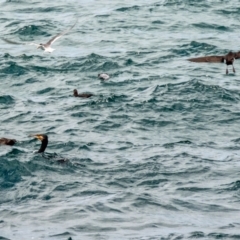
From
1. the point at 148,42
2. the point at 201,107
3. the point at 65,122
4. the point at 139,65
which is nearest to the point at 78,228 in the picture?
the point at 65,122

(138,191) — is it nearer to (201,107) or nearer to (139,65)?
(201,107)

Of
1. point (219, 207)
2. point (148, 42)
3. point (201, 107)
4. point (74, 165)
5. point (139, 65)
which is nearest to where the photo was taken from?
point (219, 207)

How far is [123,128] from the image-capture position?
29.1m

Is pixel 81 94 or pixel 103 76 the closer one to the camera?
pixel 81 94

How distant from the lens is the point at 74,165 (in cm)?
2589

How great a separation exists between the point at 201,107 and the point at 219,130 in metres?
2.21

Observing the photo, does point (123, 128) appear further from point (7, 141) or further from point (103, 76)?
point (103, 76)

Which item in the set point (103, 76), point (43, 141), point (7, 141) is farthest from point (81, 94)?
point (43, 141)

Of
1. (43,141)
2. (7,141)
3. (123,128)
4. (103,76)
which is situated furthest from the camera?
(103,76)

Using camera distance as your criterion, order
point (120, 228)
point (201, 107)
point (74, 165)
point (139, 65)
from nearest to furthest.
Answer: point (120, 228) < point (74, 165) < point (201, 107) < point (139, 65)

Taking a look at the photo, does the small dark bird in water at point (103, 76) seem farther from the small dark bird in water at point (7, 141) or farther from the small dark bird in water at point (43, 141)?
the small dark bird in water at point (43, 141)

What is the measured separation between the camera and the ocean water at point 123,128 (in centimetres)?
2242

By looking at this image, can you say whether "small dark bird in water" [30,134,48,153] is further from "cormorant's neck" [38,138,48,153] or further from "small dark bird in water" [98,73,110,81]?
"small dark bird in water" [98,73,110,81]

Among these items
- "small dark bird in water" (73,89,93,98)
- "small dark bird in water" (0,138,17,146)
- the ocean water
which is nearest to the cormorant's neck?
the ocean water
